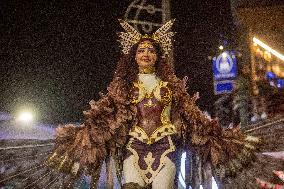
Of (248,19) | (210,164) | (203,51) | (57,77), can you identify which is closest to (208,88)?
(203,51)

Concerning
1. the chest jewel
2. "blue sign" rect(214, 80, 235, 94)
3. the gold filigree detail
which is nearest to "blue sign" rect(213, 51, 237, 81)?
"blue sign" rect(214, 80, 235, 94)

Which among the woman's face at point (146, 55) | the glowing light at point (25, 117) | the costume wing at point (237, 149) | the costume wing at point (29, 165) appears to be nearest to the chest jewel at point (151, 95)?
the woman's face at point (146, 55)

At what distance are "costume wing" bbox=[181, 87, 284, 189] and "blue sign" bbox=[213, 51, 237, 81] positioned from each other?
988 centimetres

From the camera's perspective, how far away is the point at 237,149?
4.59 metres

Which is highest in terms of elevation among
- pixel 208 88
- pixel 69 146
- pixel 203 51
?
pixel 203 51

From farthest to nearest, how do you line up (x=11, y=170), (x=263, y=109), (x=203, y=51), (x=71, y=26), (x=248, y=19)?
(x=203, y=51) → (x=248, y=19) → (x=71, y=26) → (x=263, y=109) → (x=11, y=170)

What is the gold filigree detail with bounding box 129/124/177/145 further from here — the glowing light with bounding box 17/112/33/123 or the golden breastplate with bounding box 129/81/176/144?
the glowing light with bounding box 17/112/33/123

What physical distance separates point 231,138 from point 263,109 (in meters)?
7.95

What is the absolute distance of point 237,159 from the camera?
459cm

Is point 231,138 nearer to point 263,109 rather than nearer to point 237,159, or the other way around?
point 237,159

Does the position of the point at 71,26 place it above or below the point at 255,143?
above

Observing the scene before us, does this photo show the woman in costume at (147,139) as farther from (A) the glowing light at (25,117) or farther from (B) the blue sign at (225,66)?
→ (B) the blue sign at (225,66)

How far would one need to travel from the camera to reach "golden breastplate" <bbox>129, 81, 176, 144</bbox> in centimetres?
455

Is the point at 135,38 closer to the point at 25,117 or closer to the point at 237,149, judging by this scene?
the point at 237,149
